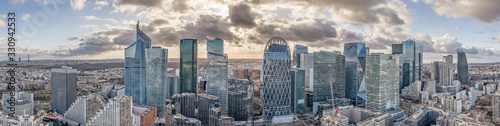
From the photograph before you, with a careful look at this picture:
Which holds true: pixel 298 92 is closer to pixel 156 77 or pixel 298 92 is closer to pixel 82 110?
pixel 156 77

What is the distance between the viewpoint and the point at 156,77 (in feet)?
123

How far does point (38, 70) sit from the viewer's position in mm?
55406

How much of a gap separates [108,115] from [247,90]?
1536cm

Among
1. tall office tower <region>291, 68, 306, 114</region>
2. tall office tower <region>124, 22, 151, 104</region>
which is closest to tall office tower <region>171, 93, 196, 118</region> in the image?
tall office tower <region>124, 22, 151, 104</region>

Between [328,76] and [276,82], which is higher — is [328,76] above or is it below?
above

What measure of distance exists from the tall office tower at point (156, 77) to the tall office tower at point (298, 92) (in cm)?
1647

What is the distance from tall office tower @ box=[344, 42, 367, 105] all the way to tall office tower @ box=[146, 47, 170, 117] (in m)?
26.0

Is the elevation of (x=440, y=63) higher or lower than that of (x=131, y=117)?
higher

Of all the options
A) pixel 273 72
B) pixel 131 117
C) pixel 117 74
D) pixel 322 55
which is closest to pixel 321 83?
pixel 322 55

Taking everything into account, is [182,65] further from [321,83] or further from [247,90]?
[321,83]

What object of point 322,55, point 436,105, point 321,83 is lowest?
point 436,105

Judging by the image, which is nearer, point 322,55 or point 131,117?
point 131,117

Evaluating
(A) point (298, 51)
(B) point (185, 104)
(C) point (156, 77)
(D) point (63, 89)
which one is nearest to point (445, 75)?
(A) point (298, 51)

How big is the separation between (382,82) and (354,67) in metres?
9.68
